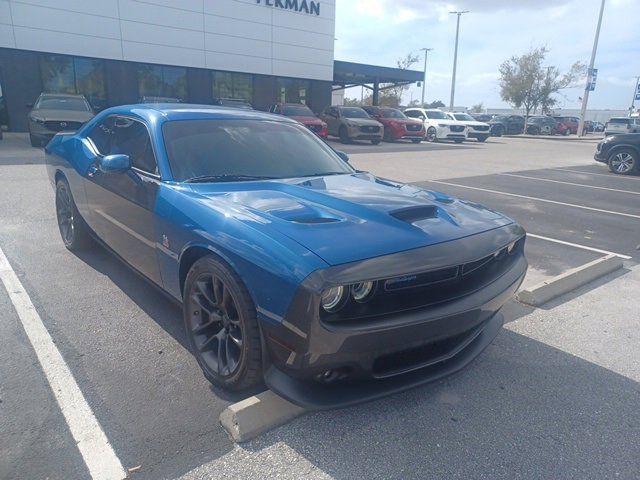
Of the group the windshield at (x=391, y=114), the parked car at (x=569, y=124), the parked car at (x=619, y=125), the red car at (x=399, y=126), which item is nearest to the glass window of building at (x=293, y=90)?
the red car at (x=399, y=126)

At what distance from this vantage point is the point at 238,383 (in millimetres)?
2461

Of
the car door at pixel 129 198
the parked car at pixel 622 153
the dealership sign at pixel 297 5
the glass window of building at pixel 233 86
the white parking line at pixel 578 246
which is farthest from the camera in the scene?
the dealership sign at pixel 297 5

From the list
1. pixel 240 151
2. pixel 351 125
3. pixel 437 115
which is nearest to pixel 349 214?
pixel 240 151

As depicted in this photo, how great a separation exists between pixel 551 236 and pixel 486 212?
3.71 m

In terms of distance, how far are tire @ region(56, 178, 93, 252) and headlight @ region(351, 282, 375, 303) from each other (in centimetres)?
332

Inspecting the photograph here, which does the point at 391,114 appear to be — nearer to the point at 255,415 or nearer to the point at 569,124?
the point at 255,415

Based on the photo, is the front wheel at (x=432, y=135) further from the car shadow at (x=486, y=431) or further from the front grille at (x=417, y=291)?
the front grille at (x=417, y=291)

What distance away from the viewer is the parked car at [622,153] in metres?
13.1

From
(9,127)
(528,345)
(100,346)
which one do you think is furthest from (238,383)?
(9,127)

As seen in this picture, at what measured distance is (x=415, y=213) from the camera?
2.67m

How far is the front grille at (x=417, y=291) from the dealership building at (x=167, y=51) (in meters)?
19.2

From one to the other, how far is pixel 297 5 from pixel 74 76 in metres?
11.7

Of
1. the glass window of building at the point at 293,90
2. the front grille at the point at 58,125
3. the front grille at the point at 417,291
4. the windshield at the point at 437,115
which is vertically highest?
the glass window of building at the point at 293,90

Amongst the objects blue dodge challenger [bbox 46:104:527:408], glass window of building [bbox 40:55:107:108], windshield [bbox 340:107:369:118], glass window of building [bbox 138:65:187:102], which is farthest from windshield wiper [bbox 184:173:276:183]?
glass window of building [bbox 40:55:107:108]
